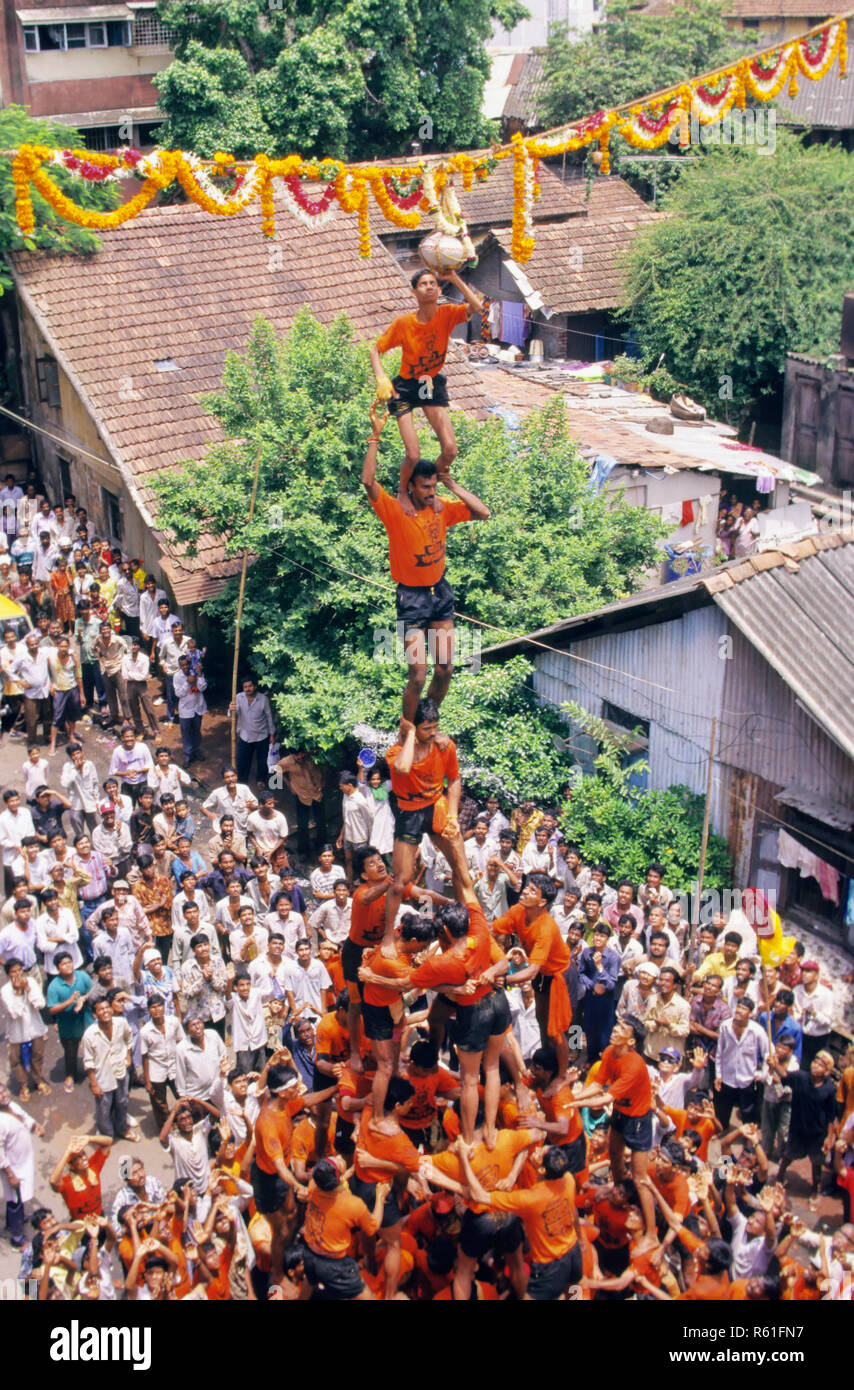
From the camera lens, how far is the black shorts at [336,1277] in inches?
386

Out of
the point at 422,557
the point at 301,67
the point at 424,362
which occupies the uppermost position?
the point at 301,67

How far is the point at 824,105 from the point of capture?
146 ft

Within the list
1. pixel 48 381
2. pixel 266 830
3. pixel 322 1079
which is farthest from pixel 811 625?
pixel 48 381

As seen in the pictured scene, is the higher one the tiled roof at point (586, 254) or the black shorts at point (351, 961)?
the tiled roof at point (586, 254)

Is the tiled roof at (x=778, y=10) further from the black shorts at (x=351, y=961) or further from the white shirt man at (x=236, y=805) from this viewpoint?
the black shorts at (x=351, y=961)

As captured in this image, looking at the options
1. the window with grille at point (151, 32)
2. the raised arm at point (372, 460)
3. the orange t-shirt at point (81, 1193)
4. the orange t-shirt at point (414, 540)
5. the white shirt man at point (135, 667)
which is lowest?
the orange t-shirt at point (81, 1193)

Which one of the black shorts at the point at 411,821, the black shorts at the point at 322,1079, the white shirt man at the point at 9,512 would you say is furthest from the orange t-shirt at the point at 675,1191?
the white shirt man at the point at 9,512

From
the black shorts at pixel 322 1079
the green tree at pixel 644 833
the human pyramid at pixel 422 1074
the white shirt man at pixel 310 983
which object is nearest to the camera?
the human pyramid at pixel 422 1074

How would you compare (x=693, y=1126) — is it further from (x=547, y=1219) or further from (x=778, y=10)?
(x=778, y=10)

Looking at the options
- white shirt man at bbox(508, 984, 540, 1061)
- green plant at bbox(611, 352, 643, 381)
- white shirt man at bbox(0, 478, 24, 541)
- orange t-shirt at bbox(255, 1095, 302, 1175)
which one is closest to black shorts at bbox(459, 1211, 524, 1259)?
orange t-shirt at bbox(255, 1095, 302, 1175)

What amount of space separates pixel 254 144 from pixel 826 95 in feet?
63.4

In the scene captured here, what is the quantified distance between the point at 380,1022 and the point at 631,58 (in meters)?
35.3

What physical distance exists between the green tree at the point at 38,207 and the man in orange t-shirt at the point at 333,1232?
17927 mm

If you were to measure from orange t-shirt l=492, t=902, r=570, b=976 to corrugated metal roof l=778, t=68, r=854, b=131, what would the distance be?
124ft
